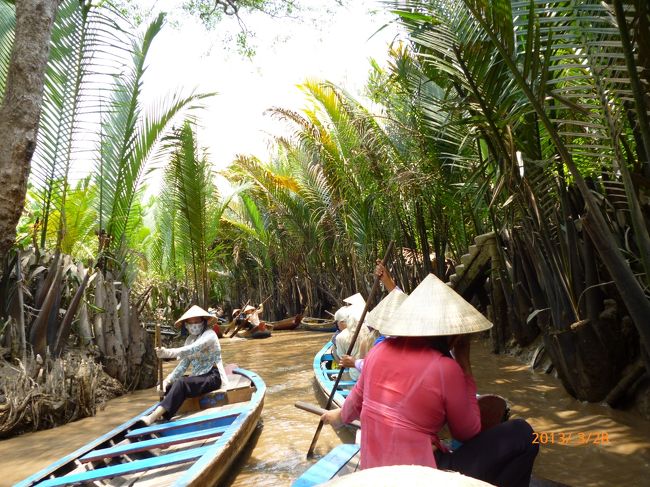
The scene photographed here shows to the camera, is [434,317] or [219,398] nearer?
[434,317]

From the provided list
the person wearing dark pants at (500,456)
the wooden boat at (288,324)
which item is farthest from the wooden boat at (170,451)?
the wooden boat at (288,324)

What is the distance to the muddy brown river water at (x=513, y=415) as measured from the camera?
11.9 ft

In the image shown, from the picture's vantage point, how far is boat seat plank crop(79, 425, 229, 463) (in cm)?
372

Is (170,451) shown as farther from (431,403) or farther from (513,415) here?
(513,415)

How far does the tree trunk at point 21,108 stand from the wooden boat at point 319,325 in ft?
33.6

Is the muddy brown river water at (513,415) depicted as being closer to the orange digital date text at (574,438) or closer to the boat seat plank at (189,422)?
the orange digital date text at (574,438)

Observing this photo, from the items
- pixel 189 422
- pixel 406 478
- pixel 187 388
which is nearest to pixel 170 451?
pixel 189 422

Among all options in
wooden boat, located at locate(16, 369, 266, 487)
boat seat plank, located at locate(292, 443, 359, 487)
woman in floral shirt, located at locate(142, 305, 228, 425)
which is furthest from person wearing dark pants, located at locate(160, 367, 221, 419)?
boat seat plank, located at locate(292, 443, 359, 487)

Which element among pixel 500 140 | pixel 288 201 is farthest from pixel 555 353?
pixel 288 201

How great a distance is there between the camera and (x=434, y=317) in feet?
7.47

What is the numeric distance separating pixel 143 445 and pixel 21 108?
3783mm

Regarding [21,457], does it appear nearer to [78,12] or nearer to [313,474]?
[313,474]

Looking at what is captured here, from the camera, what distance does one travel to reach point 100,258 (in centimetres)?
774

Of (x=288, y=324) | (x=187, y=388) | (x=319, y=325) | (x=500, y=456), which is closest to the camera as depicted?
(x=500, y=456)
